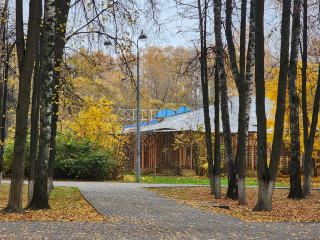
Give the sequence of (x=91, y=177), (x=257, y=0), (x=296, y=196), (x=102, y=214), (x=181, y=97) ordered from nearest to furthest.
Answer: (x=102, y=214)
(x=257, y=0)
(x=296, y=196)
(x=91, y=177)
(x=181, y=97)

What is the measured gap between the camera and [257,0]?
977cm

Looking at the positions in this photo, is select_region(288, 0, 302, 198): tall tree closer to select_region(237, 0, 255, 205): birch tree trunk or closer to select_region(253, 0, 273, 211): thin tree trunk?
select_region(237, 0, 255, 205): birch tree trunk

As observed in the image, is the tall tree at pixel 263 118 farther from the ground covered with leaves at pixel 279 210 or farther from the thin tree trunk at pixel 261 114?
the ground covered with leaves at pixel 279 210

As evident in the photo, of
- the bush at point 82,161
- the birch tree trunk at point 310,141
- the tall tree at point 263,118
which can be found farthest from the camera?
the bush at point 82,161

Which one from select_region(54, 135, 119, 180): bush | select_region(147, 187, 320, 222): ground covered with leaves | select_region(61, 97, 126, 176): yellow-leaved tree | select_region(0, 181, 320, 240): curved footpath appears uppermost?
select_region(61, 97, 126, 176): yellow-leaved tree

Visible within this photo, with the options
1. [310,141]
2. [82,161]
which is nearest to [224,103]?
[310,141]

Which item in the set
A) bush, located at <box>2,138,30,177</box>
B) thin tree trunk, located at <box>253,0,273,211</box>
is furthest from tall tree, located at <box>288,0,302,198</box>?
bush, located at <box>2,138,30,177</box>

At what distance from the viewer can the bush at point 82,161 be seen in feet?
72.4

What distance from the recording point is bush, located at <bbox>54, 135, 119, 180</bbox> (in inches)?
869

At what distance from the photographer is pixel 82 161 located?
2219 cm

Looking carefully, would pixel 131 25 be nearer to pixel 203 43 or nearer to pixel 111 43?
pixel 111 43

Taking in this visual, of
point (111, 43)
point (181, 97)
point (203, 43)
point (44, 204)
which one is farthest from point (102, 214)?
point (181, 97)

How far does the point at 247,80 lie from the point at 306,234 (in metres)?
6.20

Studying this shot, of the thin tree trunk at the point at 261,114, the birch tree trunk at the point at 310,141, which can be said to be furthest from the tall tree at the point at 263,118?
the birch tree trunk at the point at 310,141
